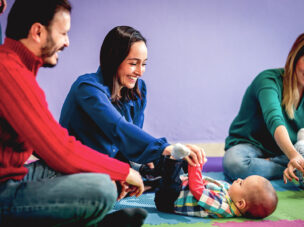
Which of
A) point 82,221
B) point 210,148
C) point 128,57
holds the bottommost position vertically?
point 210,148

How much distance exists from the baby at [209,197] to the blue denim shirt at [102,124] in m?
0.13

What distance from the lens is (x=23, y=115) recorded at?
0.74m

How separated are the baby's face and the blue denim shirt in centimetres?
40

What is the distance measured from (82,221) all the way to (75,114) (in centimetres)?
62

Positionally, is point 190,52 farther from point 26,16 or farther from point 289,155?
point 26,16

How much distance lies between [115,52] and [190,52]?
156cm

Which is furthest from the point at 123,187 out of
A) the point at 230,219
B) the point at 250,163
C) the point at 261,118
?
the point at 261,118

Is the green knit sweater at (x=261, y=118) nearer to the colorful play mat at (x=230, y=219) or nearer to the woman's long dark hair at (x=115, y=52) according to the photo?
the colorful play mat at (x=230, y=219)

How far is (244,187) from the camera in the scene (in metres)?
1.26

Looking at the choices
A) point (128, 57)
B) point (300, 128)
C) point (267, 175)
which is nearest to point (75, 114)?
point (128, 57)

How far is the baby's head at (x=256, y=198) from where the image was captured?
1201 millimetres

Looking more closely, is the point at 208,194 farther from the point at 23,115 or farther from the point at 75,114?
the point at 23,115

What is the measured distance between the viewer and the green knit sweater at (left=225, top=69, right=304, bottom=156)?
5.83ft

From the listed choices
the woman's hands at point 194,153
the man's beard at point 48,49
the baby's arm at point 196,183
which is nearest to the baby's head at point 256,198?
the baby's arm at point 196,183
